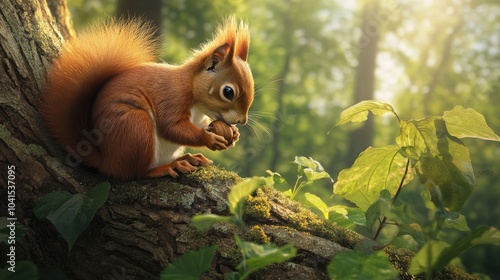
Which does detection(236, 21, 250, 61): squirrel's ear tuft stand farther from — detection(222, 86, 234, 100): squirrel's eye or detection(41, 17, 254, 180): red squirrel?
detection(222, 86, 234, 100): squirrel's eye

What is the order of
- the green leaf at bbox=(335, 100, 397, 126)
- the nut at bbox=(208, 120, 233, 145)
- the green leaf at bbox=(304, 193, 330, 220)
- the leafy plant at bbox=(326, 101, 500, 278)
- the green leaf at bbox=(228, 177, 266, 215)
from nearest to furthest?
the green leaf at bbox=(228, 177, 266, 215) → the leafy plant at bbox=(326, 101, 500, 278) → the green leaf at bbox=(335, 100, 397, 126) → the nut at bbox=(208, 120, 233, 145) → the green leaf at bbox=(304, 193, 330, 220)

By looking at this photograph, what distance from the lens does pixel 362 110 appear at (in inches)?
79.2

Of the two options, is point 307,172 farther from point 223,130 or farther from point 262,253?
point 262,253

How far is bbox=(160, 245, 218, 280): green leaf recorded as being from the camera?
1481 millimetres

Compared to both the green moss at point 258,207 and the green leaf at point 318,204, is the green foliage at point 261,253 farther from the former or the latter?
the green leaf at point 318,204

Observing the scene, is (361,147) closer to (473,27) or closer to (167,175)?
(473,27)

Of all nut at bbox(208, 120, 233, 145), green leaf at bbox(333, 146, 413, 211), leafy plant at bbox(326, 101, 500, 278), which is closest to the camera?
leafy plant at bbox(326, 101, 500, 278)

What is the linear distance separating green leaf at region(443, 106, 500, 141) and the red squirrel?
0.82m

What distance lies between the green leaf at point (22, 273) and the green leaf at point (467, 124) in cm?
145

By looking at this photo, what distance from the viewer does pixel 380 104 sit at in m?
2.03

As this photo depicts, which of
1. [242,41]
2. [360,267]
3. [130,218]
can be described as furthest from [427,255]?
[242,41]

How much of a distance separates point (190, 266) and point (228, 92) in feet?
3.19

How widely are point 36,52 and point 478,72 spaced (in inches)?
667

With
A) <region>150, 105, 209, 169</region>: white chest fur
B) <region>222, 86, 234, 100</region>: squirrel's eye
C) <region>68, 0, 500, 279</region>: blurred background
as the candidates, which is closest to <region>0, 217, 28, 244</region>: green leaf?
<region>150, 105, 209, 169</region>: white chest fur
